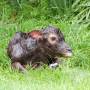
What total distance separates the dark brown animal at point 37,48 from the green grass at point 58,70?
0.17 m

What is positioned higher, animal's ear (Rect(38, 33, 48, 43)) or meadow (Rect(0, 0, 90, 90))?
animal's ear (Rect(38, 33, 48, 43))

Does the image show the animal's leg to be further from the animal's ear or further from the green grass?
the animal's ear

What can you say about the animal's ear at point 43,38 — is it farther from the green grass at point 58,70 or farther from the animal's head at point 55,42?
the green grass at point 58,70

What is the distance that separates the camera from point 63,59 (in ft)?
23.1

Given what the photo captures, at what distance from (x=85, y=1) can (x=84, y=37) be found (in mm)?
1366

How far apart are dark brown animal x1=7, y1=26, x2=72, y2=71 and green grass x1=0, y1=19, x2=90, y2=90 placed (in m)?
0.17

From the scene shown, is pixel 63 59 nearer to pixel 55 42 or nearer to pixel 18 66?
pixel 55 42

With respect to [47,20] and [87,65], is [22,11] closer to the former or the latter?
[47,20]

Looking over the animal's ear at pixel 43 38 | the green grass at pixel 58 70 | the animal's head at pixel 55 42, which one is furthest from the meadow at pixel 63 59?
the animal's ear at pixel 43 38

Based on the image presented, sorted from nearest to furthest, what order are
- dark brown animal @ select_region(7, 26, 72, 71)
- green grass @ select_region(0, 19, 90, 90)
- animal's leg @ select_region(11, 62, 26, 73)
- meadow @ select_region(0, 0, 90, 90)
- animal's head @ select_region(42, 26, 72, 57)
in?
1. green grass @ select_region(0, 19, 90, 90)
2. meadow @ select_region(0, 0, 90, 90)
3. animal's leg @ select_region(11, 62, 26, 73)
4. dark brown animal @ select_region(7, 26, 72, 71)
5. animal's head @ select_region(42, 26, 72, 57)

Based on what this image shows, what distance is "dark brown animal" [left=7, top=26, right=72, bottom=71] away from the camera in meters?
7.02

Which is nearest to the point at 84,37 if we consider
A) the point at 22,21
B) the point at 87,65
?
the point at 87,65

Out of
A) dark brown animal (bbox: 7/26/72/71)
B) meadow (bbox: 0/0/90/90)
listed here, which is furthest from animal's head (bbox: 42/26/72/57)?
meadow (bbox: 0/0/90/90)

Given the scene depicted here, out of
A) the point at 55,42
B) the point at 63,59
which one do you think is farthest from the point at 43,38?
the point at 63,59
